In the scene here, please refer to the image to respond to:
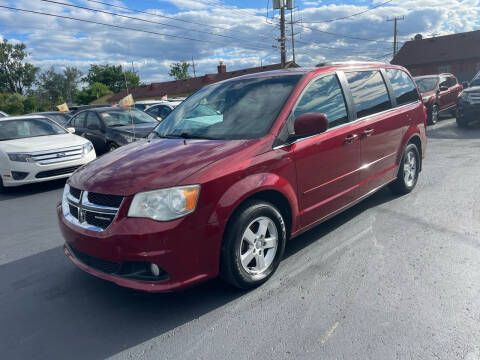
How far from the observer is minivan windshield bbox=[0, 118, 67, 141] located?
7.92 m

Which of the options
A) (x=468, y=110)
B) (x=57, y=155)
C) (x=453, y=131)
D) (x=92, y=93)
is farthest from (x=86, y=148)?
(x=92, y=93)

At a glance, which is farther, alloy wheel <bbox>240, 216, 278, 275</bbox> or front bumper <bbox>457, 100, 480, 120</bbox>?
front bumper <bbox>457, 100, 480, 120</bbox>

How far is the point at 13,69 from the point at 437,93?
287 ft

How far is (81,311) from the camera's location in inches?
116

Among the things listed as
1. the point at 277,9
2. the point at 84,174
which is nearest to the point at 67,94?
the point at 277,9

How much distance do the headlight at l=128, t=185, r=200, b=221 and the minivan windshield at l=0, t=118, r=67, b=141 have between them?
262 inches

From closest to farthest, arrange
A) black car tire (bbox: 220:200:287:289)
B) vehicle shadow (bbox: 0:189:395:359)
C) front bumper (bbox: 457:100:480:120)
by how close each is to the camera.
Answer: vehicle shadow (bbox: 0:189:395:359), black car tire (bbox: 220:200:287:289), front bumper (bbox: 457:100:480:120)

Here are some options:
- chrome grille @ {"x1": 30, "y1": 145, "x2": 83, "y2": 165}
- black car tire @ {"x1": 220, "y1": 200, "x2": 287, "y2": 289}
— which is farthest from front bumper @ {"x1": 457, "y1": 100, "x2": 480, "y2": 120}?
chrome grille @ {"x1": 30, "y1": 145, "x2": 83, "y2": 165}

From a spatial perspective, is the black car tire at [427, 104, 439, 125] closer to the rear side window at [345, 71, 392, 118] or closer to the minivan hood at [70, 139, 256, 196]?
the rear side window at [345, 71, 392, 118]

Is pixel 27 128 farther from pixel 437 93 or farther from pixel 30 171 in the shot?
pixel 437 93

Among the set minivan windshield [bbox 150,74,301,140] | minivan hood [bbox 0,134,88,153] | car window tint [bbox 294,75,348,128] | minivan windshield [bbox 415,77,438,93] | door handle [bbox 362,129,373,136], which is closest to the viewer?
minivan windshield [bbox 150,74,301,140]

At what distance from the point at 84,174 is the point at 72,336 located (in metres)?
1.29

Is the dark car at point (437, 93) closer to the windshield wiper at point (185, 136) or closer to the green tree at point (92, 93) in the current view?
the windshield wiper at point (185, 136)

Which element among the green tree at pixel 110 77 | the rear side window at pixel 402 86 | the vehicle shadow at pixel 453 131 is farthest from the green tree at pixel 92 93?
the rear side window at pixel 402 86
